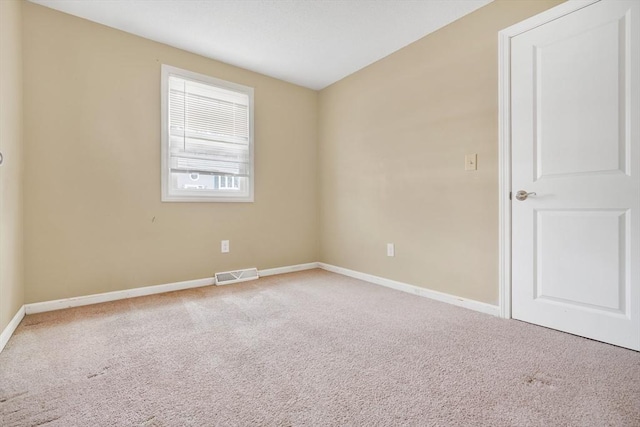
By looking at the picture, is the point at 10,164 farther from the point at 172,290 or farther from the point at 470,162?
the point at 470,162

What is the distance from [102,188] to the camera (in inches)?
98.0

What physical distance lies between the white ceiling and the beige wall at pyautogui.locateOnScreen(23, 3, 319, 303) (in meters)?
0.20

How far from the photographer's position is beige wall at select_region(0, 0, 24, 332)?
68.9 inches

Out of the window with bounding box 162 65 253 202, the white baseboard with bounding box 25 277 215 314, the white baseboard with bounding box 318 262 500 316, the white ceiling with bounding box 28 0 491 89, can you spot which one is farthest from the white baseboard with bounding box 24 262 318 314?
the white ceiling with bounding box 28 0 491 89

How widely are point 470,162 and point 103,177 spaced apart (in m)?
3.01

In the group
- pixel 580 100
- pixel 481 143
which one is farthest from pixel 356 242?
pixel 580 100

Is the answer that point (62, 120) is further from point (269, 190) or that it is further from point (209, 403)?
point (209, 403)

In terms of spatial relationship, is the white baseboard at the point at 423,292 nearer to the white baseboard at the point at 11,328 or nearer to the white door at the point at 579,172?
the white door at the point at 579,172

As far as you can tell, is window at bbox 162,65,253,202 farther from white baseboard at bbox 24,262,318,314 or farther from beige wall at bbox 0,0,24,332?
beige wall at bbox 0,0,24,332

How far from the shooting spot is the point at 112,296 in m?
2.53

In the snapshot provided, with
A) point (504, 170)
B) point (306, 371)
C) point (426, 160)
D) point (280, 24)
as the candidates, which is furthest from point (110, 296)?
point (504, 170)

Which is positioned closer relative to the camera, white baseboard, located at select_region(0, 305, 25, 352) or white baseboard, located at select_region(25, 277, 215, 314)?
white baseboard, located at select_region(0, 305, 25, 352)

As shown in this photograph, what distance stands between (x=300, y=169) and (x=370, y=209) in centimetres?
110

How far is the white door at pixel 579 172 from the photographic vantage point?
165 cm
